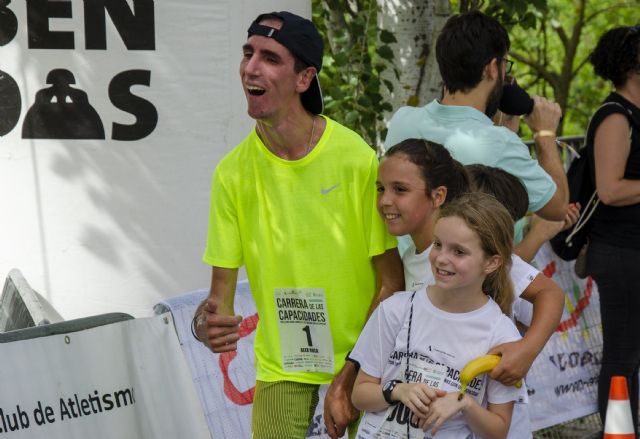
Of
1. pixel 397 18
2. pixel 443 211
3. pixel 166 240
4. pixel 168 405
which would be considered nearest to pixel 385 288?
pixel 443 211

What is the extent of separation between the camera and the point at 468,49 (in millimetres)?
4297

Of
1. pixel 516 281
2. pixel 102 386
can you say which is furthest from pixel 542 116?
pixel 102 386

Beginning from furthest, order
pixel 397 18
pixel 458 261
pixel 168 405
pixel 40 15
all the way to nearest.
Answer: pixel 397 18 < pixel 40 15 < pixel 168 405 < pixel 458 261

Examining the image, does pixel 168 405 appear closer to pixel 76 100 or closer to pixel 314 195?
pixel 314 195

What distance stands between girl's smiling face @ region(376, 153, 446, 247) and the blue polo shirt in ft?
1.64

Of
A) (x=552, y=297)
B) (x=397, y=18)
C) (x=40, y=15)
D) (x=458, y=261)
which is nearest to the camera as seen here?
(x=458, y=261)

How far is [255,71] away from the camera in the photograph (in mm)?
3689

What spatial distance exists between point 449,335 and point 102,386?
122 centimetres

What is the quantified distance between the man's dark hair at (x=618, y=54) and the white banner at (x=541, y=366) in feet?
4.48

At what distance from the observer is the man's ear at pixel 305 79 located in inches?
149

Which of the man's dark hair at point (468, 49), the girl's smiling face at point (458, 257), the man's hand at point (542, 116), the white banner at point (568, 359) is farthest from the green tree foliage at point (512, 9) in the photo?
the girl's smiling face at point (458, 257)

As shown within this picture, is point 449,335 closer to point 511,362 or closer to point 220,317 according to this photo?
point 511,362

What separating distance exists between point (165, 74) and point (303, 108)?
2539 mm

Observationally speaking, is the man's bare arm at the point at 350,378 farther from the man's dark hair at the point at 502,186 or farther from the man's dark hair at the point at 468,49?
the man's dark hair at the point at 468,49
